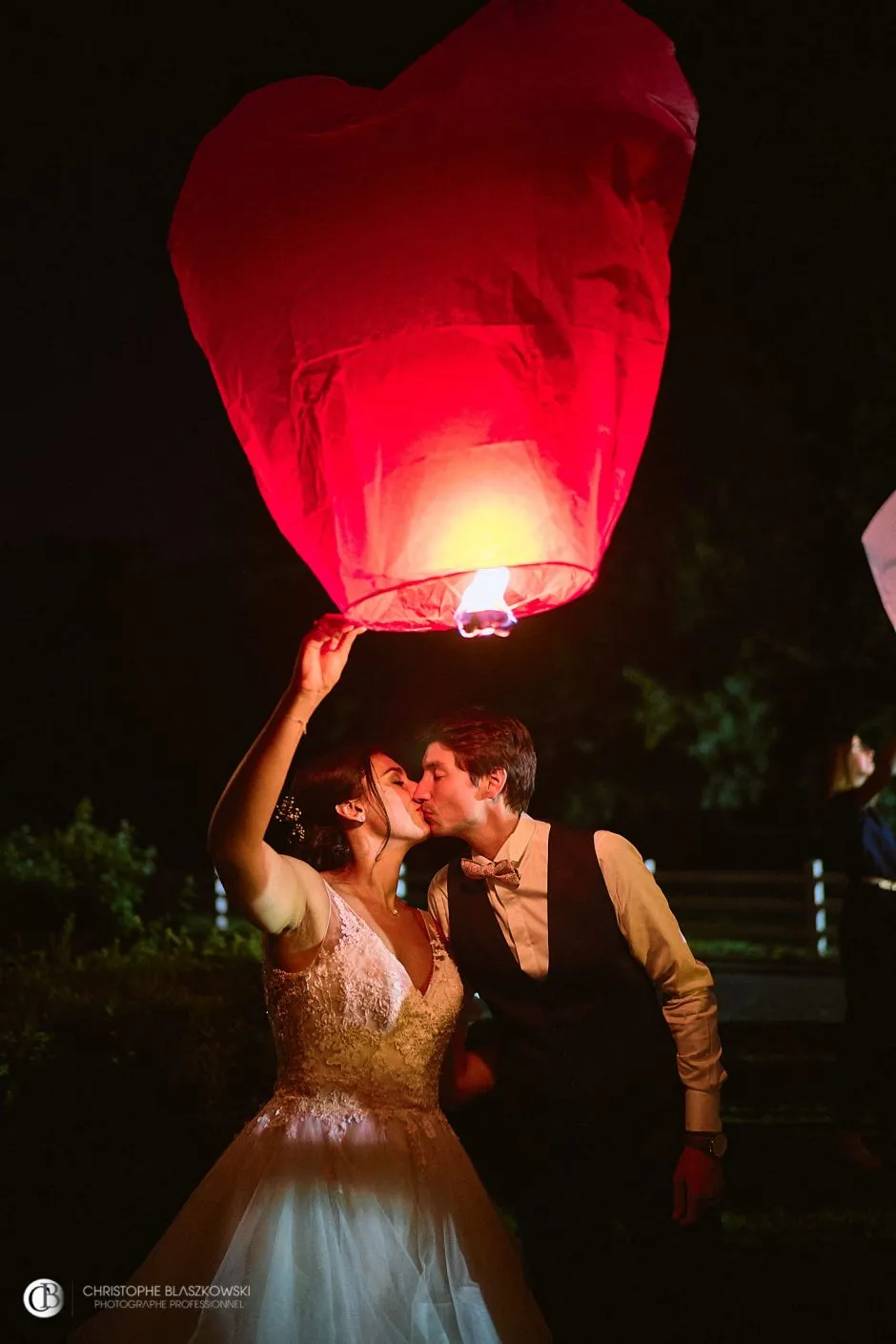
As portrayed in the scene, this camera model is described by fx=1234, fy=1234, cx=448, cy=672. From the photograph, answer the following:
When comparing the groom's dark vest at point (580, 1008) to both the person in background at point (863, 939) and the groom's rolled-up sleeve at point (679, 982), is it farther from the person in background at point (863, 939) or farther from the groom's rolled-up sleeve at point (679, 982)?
the person in background at point (863, 939)

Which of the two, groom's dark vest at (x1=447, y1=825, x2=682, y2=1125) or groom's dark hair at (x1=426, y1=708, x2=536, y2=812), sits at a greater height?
groom's dark hair at (x1=426, y1=708, x2=536, y2=812)

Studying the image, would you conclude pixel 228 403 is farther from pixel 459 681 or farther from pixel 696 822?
pixel 696 822

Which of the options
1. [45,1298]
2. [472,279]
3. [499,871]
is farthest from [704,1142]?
[472,279]

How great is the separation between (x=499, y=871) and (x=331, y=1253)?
3.52ft

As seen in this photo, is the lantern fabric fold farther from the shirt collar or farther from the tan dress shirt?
the shirt collar

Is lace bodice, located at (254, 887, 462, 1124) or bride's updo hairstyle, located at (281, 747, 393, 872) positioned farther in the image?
bride's updo hairstyle, located at (281, 747, 393, 872)

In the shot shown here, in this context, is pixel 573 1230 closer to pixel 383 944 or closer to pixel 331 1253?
pixel 331 1253

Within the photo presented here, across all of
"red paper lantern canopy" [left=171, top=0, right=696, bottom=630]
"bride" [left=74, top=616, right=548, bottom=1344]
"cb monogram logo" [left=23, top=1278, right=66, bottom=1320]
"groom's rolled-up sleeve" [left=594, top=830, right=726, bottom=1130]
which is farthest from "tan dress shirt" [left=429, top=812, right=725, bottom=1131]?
"cb monogram logo" [left=23, top=1278, right=66, bottom=1320]

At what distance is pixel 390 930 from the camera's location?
11.6 ft

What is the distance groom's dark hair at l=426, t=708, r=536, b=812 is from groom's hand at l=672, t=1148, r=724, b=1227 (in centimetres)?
107

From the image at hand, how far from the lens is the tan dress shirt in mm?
3414

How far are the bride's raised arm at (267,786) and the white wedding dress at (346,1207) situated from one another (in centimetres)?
36

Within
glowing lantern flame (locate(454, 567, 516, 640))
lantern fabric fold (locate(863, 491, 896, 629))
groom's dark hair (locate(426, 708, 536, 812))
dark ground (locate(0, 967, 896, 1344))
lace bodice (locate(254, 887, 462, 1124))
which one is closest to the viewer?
glowing lantern flame (locate(454, 567, 516, 640))

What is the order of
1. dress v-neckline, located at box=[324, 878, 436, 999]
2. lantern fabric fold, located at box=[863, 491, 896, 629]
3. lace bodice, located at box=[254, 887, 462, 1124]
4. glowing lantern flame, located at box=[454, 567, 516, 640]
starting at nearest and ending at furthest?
glowing lantern flame, located at box=[454, 567, 516, 640], lace bodice, located at box=[254, 887, 462, 1124], dress v-neckline, located at box=[324, 878, 436, 999], lantern fabric fold, located at box=[863, 491, 896, 629]
